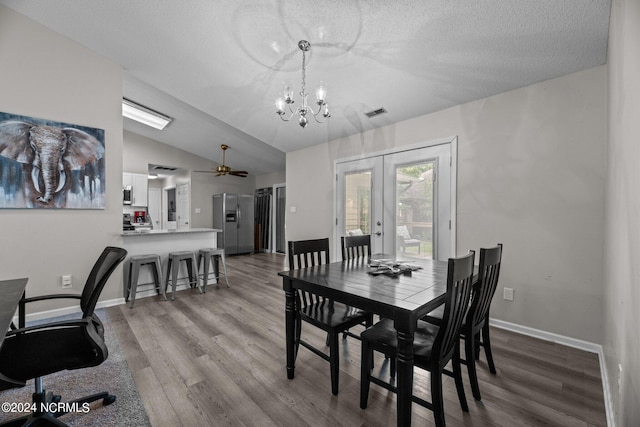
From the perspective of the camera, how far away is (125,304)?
138 inches

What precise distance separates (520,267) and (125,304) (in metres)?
4.65

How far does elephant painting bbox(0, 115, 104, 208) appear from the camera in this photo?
2852 mm

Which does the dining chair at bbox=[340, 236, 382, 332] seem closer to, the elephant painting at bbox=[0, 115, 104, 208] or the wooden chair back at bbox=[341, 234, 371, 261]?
the wooden chair back at bbox=[341, 234, 371, 261]

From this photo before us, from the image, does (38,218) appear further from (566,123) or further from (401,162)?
(566,123)

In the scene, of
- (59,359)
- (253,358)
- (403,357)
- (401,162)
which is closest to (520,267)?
(401,162)

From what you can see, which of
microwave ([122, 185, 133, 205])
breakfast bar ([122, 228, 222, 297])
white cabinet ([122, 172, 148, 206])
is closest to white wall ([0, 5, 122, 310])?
breakfast bar ([122, 228, 222, 297])

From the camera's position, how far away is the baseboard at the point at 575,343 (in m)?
1.61

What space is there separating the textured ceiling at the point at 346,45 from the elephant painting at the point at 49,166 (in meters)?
1.16

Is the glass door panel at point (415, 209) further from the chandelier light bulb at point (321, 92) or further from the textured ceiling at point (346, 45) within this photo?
the chandelier light bulb at point (321, 92)

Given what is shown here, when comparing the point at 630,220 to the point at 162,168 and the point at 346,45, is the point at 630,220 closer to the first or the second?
the point at 346,45

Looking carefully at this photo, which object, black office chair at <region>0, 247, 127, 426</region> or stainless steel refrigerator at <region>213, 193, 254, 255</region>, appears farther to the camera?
stainless steel refrigerator at <region>213, 193, 254, 255</region>

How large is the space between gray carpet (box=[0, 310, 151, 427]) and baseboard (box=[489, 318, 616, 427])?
269 cm

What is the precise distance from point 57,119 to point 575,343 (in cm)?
576

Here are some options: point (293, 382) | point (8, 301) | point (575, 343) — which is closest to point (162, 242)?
point (8, 301)
